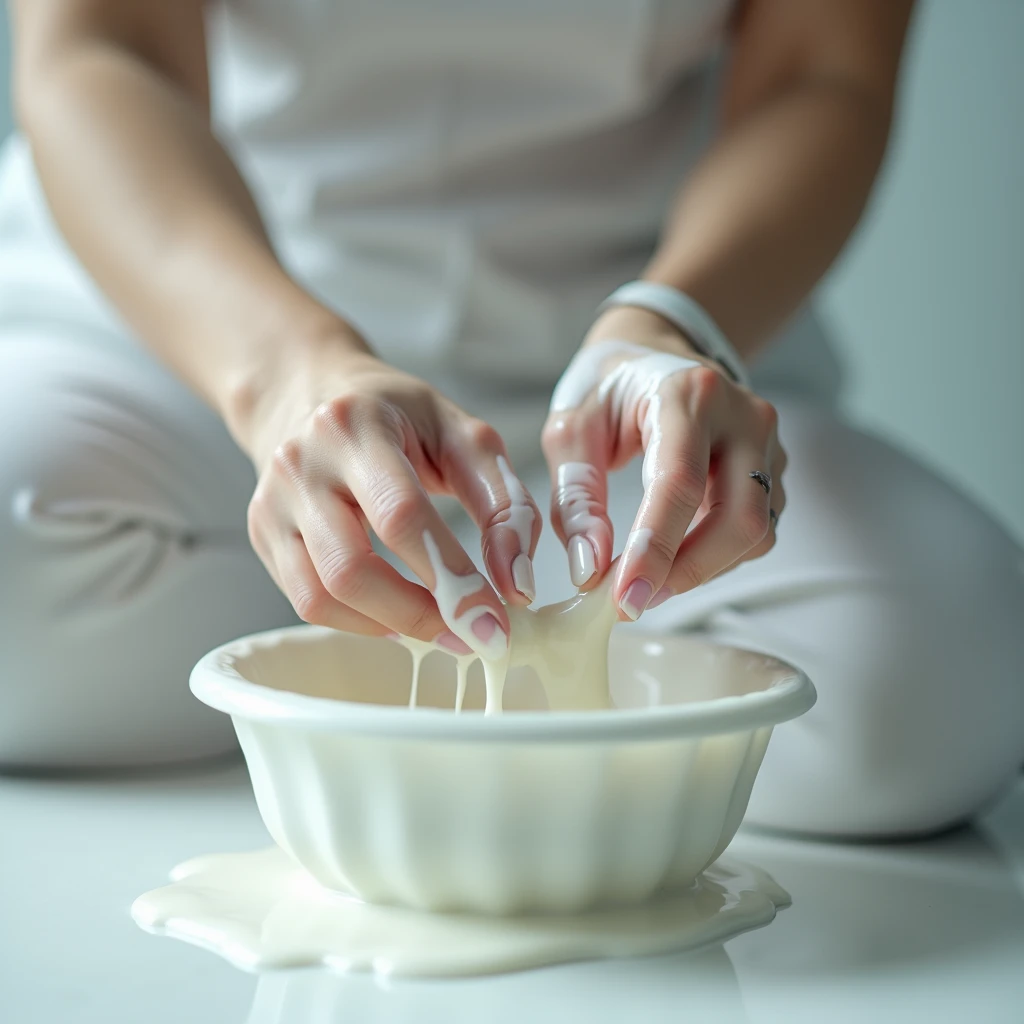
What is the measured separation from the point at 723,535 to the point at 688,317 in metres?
0.21

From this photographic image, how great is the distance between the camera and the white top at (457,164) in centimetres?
106

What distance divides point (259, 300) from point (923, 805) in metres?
0.53

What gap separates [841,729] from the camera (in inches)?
33.3

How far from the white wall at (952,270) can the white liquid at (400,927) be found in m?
1.35

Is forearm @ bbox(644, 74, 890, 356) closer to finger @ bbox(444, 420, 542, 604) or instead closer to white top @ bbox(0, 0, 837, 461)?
white top @ bbox(0, 0, 837, 461)

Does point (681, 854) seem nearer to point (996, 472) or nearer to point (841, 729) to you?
point (841, 729)

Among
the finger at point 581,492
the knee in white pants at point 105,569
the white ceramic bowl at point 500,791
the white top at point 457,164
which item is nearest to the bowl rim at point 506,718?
the white ceramic bowl at point 500,791

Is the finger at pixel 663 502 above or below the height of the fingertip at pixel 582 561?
above

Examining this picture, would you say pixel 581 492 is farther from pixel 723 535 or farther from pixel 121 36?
pixel 121 36

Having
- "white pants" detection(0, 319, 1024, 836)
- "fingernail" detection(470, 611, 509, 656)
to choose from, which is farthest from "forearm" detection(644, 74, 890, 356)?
"fingernail" detection(470, 611, 509, 656)

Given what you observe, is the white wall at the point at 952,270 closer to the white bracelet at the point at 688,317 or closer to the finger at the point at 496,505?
the white bracelet at the point at 688,317

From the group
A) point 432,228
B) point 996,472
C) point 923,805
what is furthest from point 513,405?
point 996,472

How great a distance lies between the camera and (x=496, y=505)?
2.16ft

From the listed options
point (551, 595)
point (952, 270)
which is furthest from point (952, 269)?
point (551, 595)
